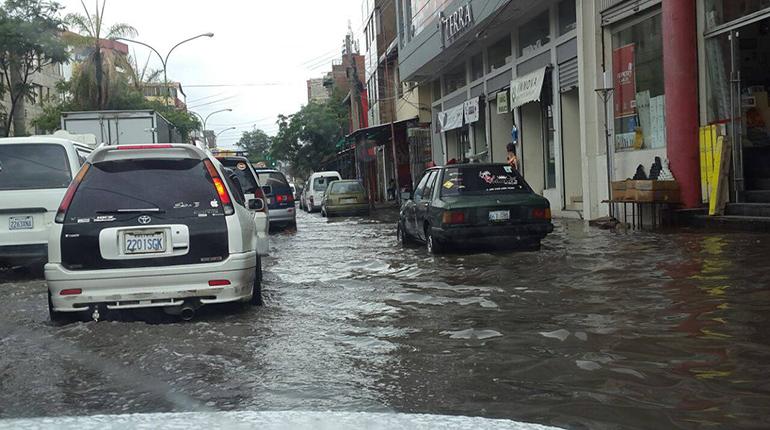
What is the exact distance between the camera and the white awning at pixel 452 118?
27.2m

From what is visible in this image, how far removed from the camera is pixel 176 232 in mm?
6336

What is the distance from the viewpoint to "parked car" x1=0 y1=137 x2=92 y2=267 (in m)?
9.62

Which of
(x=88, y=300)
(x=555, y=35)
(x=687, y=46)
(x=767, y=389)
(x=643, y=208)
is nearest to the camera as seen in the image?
(x=767, y=389)

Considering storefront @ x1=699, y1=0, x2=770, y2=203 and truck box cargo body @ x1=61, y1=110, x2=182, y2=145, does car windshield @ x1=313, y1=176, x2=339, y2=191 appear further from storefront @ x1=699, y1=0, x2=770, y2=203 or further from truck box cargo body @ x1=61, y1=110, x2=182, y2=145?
storefront @ x1=699, y1=0, x2=770, y2=203

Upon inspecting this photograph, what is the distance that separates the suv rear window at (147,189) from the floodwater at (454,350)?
987 mm

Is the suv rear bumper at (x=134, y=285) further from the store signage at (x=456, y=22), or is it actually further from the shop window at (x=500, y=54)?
the shop window at (x=500, y=54)

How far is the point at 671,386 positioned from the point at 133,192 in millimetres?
4466

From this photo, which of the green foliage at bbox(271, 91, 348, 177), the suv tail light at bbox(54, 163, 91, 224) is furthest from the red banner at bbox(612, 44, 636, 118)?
the green foliage at bbox(271, 91, 348, 177)

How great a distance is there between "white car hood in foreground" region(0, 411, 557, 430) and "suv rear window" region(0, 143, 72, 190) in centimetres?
808

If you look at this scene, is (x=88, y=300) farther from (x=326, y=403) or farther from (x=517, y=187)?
(x=517, y=187)

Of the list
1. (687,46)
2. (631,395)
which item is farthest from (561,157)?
(631,395)

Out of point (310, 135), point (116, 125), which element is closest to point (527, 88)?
point (116, 125)

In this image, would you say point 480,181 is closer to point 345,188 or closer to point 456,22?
point 456,22

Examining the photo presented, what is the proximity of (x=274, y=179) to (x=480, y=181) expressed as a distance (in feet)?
35.6
